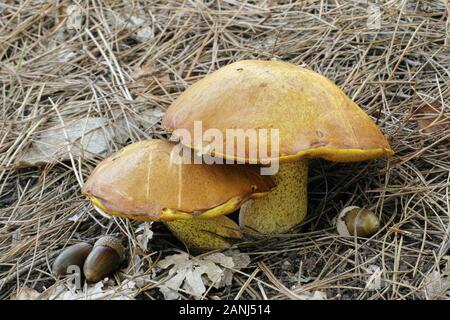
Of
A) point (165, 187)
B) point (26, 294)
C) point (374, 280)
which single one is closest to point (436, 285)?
point (374, 280)

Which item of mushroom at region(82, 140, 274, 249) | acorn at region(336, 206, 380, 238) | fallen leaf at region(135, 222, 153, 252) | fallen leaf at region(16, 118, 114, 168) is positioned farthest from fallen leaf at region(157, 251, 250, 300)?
fallen leaf at region(16, 118, 114, 168)

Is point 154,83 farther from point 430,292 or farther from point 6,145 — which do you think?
point 430,292

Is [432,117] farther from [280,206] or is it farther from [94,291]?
[94,291]

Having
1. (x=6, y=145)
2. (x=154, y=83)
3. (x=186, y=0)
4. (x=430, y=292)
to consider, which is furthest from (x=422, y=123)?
(x=6, y=145)

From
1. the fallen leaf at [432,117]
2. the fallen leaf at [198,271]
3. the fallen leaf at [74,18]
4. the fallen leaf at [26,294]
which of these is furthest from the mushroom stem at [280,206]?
the fallen leaf at [74,18]

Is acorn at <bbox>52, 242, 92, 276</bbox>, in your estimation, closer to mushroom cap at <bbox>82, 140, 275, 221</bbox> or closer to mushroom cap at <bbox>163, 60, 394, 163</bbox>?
mushroom cap at <bbox>82, 140, 275, 221</bbox>

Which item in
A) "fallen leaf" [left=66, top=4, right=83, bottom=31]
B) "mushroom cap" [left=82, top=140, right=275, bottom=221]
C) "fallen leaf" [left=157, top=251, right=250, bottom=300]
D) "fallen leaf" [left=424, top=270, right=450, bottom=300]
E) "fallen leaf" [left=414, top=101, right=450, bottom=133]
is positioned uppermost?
"fallen leaf" [left=66, top=4, right=83, bottom=31]
